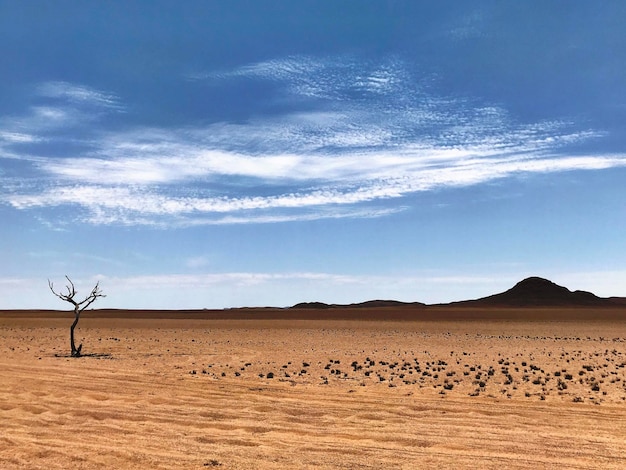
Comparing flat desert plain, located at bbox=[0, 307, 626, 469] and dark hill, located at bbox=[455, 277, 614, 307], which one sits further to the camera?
dark hill, located at bbox=[455, 277, 614, 307]

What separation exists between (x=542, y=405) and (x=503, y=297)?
19367 cm

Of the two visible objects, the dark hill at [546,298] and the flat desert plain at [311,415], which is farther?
the dark hill at [546,298]

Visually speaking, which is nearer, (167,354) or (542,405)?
(542,405)

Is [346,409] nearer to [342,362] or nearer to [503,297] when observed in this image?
[342,362]

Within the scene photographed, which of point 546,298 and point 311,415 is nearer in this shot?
point 311,415

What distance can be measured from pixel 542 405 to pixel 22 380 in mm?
16307

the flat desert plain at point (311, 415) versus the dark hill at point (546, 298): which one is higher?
the dark hill at point (546, 298)

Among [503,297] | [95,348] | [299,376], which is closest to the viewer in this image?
[299,376]

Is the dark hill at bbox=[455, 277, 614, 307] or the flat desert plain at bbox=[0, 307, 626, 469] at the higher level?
the dark hill at bbox=[455, 277, 614, 307]

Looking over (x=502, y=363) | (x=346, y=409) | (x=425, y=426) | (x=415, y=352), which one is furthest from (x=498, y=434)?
(x=415, y=352)

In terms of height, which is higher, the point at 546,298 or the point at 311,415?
the point at 546,298

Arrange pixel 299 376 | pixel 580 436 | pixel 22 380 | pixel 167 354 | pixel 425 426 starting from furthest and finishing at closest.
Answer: pixel 167 354
pixel 299 376
pixel 22 380
pixel 425 426
pixel 580 436

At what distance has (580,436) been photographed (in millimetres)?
11172

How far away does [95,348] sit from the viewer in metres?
34.8
